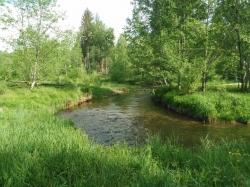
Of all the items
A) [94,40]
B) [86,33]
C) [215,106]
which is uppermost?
[86,33]

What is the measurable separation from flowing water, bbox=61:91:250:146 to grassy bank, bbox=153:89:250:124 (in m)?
0.91

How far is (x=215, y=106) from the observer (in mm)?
26953

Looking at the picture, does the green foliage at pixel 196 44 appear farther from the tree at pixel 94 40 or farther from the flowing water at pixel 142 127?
the tree at pixel 94 40

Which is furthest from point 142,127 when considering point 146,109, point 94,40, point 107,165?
point 94,40

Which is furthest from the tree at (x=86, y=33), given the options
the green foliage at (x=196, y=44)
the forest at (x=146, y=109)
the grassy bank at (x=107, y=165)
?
the grassy bank at (x=107, y=165)

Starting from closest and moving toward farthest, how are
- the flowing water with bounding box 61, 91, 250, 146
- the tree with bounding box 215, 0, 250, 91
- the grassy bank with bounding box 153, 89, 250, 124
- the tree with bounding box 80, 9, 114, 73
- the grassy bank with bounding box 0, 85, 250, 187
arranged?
the grassy bank with bounding box 0, 85, 250, 187 < the flowing water with bounding box 61, 91, 250, 146 < the grassy bank with bounding box 153, 89, 250, 124 < the tree with bounding box 215, 0, 250, 91 < the tree with bounding box 80, 9, 114, 73

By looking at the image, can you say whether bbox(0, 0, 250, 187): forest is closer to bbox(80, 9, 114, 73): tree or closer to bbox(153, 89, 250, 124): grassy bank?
bbox(153, 89, 250, 124): grassy bank

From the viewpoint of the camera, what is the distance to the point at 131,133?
21422 mm

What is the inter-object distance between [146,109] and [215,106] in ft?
25.8

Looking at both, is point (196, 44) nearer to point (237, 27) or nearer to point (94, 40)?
point (237, 27)

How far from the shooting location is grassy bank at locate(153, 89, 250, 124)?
82.9 ft

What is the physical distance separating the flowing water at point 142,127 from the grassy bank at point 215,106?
0.91 m

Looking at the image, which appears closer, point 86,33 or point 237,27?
point 237,27

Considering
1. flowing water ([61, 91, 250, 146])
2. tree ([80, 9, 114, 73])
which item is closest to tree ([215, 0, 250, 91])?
flowing water ([61, 91, 250, 146])
